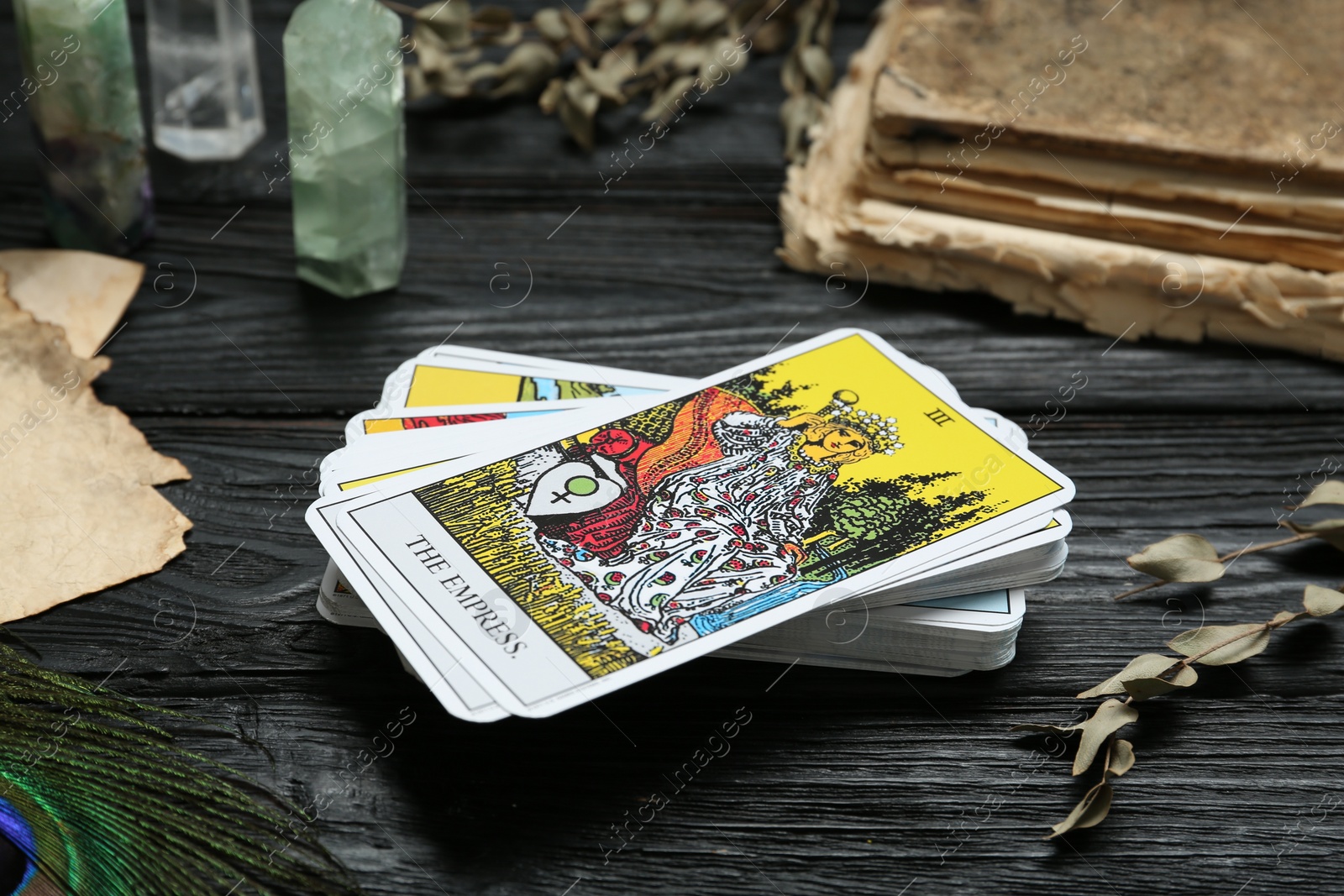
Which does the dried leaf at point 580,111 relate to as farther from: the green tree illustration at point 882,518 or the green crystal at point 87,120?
the green tree illustration at point 882,518

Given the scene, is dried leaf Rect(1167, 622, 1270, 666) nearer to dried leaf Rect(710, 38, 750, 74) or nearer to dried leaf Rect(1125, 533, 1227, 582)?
dried leaf Rect(1125, 533, 1227, 582)

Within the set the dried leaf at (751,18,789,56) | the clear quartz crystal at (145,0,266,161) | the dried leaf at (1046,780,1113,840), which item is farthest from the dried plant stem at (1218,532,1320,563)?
the clear quartz crystal at (145,0,266,161)

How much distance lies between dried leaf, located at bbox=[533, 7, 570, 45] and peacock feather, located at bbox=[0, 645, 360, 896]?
40.2 inches

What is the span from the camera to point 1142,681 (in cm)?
76

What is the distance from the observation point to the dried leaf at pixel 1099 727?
74 centimetres

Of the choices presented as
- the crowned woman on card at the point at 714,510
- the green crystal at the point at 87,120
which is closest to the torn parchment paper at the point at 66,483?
the green crystal at the point at 87,120

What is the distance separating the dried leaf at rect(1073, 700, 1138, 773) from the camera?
74 cm

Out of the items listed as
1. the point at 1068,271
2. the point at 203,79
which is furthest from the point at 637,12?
the point at 1068,271

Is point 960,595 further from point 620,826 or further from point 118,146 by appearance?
point 118,146

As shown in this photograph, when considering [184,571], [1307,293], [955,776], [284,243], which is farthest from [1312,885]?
[284,243]

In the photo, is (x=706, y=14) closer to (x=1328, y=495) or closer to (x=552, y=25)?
(x=552, y=25)

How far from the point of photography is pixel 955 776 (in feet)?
2.46

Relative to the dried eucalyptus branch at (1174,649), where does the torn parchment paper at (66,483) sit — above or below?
below

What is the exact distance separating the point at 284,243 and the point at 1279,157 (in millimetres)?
999
